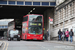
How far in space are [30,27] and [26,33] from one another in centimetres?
134

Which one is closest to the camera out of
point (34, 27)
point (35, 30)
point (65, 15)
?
point (34, 27)

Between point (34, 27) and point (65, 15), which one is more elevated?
point (65, 15)

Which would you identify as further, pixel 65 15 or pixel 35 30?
pixel 65 15

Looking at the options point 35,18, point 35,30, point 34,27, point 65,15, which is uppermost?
point 65,15

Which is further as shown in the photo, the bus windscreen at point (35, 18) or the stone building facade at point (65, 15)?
the bus windscreen at point (35, 18)

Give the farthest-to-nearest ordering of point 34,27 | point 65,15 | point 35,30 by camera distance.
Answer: point 65,15
point 35,30
point 34,27

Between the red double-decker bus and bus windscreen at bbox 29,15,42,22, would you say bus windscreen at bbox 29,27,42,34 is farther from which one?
bus windscreen at bbox 29,15,42,22

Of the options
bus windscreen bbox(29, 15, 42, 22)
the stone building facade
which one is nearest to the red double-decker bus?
bus windscreen bbox(29, 15, 42, 22)

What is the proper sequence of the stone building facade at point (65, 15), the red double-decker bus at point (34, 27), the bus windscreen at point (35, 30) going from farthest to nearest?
the bus windscreen at point (35, 30) < the red double-decker bus at point (34, 27) < the stone building facade at point (65, 15)

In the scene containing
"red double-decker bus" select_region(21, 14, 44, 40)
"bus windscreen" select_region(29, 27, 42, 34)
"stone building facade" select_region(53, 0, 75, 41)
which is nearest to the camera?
"stone building facade" select_region(53, 0, 75, 41)

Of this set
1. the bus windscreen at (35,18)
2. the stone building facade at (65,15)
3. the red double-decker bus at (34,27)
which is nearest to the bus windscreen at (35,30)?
the red double-decker bus at (34,27)

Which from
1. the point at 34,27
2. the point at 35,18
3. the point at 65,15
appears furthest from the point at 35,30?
the point at 65,15

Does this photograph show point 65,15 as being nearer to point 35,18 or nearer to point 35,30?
point 35,18

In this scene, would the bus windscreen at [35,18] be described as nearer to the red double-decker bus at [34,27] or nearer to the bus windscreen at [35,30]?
the red double-decker bus at [34,27]
